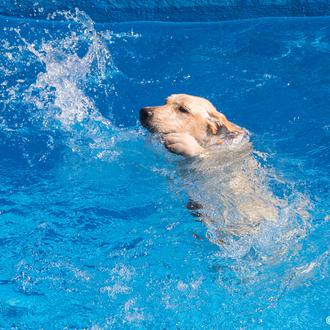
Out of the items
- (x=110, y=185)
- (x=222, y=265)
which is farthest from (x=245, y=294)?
(x=110, y=185)

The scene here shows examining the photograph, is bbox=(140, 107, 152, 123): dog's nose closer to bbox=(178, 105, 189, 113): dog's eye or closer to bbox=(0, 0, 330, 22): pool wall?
bbox=(178, 105, 189, 113): dog's eye

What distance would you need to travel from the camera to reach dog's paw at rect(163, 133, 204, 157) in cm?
507

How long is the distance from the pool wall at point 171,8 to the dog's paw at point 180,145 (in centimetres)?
500

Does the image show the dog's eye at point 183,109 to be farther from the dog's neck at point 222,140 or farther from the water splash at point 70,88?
the water splash at point 70,88

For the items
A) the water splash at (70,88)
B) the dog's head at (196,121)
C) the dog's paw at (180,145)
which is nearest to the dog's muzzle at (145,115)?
the dog's head at (196,121)

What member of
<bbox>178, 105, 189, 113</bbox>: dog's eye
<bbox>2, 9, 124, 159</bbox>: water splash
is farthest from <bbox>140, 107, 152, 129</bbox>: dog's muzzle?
<bbox>2, 9, 124, 159</bbox>: water splash

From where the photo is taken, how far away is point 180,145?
507 centimetres

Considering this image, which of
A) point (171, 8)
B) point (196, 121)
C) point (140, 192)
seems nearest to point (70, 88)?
point (140, 192)

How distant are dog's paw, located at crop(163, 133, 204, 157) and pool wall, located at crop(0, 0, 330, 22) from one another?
5.00m

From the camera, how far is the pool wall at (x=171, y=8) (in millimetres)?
9664

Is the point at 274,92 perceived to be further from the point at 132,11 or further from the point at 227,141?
the point at 132,11

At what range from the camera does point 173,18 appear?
9633 mm

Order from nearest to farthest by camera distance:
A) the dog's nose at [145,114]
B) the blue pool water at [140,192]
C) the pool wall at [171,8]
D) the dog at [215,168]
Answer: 1. the blue pool water at [140,192]
2. the dog at [215,168]
3. the dog's nose at [145,114]
4. the pool wall at [171,8]

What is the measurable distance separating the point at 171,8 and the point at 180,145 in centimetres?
525
